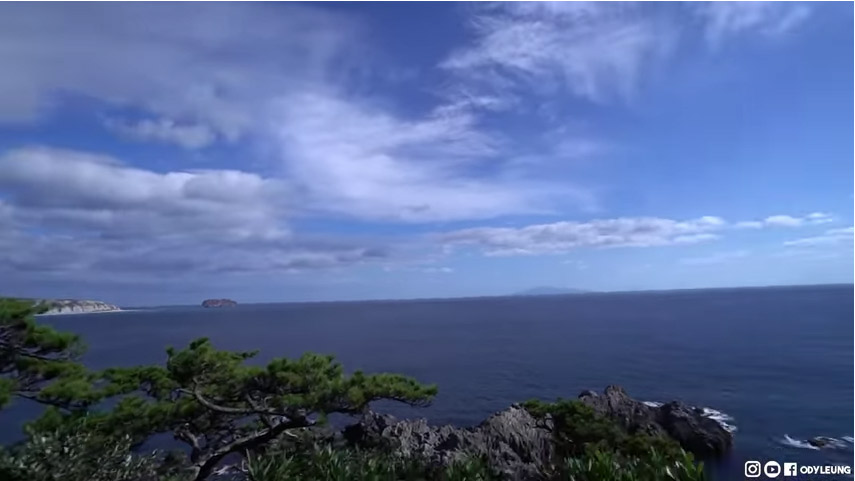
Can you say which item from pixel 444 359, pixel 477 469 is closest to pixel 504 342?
pixel 444 359

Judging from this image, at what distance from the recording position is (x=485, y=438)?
17219mm

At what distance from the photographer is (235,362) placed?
1226cm

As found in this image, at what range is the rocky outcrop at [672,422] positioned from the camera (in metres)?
22.7

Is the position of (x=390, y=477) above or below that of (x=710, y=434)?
above

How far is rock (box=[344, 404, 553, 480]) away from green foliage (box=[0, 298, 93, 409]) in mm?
7237

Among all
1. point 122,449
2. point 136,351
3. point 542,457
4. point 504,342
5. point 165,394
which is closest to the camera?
point 122,449

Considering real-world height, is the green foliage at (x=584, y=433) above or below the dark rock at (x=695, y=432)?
above

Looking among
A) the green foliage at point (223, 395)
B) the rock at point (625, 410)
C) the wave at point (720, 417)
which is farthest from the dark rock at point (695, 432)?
the green foliage at point (223, 395)

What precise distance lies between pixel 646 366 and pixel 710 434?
19.3 metres

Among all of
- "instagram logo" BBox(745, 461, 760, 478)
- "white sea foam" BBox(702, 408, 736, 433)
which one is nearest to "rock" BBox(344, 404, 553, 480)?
"instagram logo" BBox(745, 461, 760, 478)

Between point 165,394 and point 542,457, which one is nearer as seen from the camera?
point 165,394

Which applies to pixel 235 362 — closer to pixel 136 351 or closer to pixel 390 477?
pixel 390 477

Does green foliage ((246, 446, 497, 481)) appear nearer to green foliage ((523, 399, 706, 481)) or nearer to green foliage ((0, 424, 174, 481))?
green foliage ((523, 399, 706, 481))

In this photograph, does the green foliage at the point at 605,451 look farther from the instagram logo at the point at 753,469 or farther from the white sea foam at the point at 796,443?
the white sea foam at the point at 796,443
